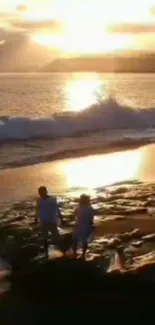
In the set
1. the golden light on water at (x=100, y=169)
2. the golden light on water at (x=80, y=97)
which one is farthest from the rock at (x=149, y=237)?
the golden light on water at (x=80, y=97)

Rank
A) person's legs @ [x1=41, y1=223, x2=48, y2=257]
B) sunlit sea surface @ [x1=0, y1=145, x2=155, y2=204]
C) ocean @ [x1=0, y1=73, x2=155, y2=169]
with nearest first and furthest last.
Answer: person's legs @ [x1=41, y1=223, x2=48, y2=257] < sunlit sea surface @ [x1=0, y1=145, x2=155, y2=204] < ocean @ [x1=0, y1=73, x2=155, y2=169]

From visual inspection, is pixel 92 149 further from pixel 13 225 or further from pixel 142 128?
pixel 13 225

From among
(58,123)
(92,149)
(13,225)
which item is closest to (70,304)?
(13,225)

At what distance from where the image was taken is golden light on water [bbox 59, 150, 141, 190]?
25156 millimetres

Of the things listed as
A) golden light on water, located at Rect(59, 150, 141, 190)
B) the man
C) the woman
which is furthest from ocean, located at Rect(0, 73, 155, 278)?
the man

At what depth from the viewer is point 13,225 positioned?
1820 centimetres

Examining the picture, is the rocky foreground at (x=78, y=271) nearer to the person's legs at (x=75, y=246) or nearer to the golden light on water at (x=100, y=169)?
the person's legs at (x=75, y=246)

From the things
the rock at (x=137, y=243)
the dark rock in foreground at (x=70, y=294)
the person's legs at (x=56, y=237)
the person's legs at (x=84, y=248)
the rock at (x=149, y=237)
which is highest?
the person's legs at (x=56, y=237)

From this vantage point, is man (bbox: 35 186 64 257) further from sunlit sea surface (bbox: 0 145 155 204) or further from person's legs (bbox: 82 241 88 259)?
sunlit sea surface (bbox: 0 145 155 204)

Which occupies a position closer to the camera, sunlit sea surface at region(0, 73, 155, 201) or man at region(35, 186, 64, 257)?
man at region(35, 186, 64, 257)

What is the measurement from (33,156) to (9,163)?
264cm

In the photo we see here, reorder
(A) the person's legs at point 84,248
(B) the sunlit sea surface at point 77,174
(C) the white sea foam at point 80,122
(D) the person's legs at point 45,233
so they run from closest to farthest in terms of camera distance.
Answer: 1. (A) the person's legs at point 84,248
2. (D) the person's legs at point 45,233
3. (B) the sunlit sea surface at point 77,174
4. (C) the white sea foam at point 80,122

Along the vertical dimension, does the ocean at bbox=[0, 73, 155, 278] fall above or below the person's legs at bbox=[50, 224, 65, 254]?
above

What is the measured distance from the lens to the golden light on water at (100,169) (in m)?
25.2
